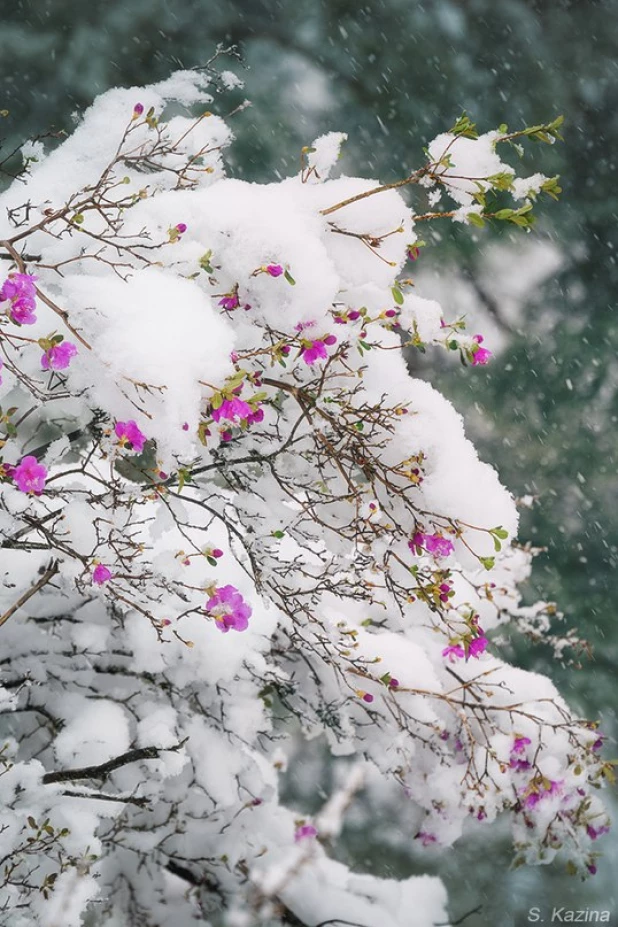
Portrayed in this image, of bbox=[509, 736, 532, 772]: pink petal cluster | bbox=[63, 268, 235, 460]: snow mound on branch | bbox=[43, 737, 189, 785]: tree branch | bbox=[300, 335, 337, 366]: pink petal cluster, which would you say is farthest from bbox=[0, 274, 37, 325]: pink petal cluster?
bbox=[509, 736, 532, 772]: pink petal cluster

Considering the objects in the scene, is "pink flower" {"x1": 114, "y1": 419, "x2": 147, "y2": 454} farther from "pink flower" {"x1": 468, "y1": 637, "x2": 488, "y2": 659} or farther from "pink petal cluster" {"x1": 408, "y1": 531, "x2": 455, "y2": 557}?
"pink flower" {"x1": 468, "y1": 637, "x2": 488, "y2": 659}

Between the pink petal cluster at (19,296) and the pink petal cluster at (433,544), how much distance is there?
1.13 m

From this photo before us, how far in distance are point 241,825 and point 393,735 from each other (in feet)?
2.91

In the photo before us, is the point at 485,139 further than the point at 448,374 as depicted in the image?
No

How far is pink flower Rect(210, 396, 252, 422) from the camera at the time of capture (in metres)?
1.68

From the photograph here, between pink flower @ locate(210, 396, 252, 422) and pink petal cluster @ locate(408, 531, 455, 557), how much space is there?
645 mm

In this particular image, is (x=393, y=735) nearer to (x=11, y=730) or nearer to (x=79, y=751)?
(x=79, y=751)

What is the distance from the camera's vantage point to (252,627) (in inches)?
112

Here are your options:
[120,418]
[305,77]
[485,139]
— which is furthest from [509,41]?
[120,418]

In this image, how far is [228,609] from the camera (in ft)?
6.57

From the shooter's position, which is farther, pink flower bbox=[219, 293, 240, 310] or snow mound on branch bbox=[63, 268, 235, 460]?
pink flower bbox=[219, 293, 240, 310]

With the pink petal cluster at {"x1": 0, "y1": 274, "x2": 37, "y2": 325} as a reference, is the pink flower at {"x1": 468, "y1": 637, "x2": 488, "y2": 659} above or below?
above

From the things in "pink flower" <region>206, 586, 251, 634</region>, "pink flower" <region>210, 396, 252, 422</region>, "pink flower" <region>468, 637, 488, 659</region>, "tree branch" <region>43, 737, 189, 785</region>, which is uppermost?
"pink flower" <region>468, 637, 488, 659</region>

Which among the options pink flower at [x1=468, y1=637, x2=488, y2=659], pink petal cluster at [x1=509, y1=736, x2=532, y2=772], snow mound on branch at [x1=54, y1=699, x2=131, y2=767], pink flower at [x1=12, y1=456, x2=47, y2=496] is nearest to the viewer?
pink flower at [x1=12, y1=456, x2=47, y2=496]
